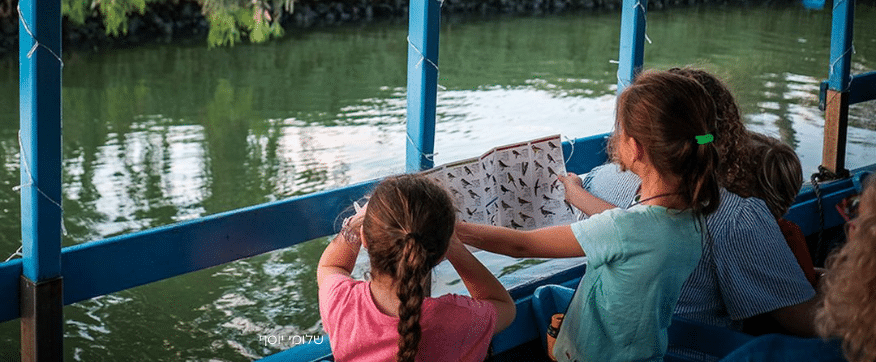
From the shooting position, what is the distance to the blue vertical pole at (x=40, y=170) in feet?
5.43

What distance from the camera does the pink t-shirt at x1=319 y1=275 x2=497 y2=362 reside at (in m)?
1.46

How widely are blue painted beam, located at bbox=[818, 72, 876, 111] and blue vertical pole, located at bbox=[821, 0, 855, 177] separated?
0.06ft

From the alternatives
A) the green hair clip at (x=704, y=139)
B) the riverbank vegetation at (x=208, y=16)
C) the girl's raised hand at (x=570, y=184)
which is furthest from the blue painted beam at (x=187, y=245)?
the riverbank vegetation at (x=208, y=16)

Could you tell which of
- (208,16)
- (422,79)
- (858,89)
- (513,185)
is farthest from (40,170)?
(208,16)

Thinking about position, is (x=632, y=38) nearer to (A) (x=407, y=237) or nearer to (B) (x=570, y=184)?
(B) (x=570, y=184)

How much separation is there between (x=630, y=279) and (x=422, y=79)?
0.75 metres

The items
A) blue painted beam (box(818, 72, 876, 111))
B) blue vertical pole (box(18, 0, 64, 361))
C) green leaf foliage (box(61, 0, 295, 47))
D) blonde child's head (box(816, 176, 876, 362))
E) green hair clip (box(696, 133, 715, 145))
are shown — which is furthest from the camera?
green leaf foliage (box(61, 0, 295, 47))

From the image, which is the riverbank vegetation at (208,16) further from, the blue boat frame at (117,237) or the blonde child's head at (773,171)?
the blonde child's head at (773,171)

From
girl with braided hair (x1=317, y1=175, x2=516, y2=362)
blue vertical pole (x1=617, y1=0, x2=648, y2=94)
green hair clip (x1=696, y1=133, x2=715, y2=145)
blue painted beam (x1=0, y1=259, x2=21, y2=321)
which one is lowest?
blue painted beam (x1=0, y1=259, x2=21, y2=321)

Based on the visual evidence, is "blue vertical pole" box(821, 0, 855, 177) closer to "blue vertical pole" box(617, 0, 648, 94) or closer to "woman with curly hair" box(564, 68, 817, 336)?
"blue vertical pole" box(617, 0, 648, 94)

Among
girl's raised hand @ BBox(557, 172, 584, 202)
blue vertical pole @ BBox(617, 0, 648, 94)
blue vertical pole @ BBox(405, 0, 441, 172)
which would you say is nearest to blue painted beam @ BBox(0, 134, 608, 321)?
blue vertical pole @ BBox(405, 0, 441, 172)

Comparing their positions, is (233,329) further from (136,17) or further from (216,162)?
(136,17)

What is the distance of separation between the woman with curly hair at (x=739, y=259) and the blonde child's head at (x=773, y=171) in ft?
0.04

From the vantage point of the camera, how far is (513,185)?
2.15m
